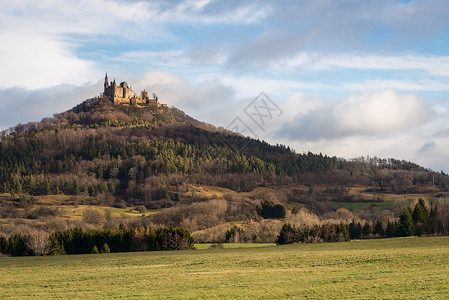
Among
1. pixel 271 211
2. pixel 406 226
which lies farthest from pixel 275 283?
pixel 271 211

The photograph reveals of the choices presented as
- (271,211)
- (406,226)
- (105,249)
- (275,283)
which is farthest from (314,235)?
(271,211)

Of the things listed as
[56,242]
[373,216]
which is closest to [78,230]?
[56,242]

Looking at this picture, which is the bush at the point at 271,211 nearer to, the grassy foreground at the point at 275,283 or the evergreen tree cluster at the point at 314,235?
the evergreen tree cluster at the point at 314,235

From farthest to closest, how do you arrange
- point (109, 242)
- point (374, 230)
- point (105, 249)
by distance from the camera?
point (374, 230), point (109, 242), point (105, 249)

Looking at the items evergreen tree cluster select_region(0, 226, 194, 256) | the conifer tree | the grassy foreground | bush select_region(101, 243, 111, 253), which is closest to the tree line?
the conifer tree

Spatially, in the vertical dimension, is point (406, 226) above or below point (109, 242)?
above

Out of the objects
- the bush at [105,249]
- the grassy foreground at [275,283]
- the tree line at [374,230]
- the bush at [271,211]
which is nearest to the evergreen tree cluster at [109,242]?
the bush at [105,249]

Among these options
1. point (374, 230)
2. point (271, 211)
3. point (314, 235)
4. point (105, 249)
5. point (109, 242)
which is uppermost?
point (271, 211)

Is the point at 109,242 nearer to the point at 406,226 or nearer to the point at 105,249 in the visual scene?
the point at 105,249

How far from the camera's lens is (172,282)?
37.5m

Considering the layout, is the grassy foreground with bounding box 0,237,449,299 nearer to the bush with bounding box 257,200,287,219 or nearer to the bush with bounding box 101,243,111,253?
the bush with bounding box 101,243,111,253

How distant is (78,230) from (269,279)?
75.4 m

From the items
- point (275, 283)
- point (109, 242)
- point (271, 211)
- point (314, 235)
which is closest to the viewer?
point (275, 283)

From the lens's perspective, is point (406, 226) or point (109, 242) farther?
point (406, 226)
